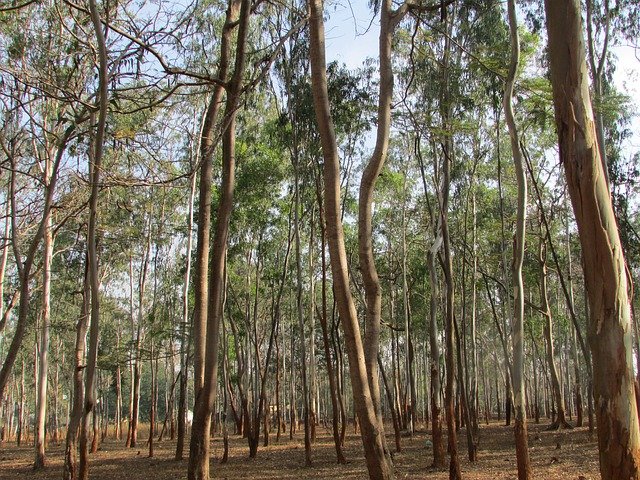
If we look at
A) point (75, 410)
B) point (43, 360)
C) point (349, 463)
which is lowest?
point (349, 463)

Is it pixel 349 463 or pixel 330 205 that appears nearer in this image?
pixel 330 205

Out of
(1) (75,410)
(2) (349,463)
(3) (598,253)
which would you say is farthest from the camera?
(2) (349,463)

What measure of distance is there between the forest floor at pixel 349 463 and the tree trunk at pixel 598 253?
6711mm

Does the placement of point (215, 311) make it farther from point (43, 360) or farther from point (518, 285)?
point (43, 360)

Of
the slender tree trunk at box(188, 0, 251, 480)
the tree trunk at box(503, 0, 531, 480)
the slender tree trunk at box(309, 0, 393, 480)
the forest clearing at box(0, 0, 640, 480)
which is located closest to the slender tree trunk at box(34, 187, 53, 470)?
the forest clearing at box(0, 0, 640, 480)

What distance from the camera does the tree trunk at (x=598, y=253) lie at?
358 centimetres

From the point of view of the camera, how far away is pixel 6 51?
33.2 ft

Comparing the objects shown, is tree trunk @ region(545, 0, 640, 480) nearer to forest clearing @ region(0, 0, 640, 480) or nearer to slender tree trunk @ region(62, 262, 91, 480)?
forest clearing @ region(0, 0, 640, 480)

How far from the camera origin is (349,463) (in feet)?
42.8

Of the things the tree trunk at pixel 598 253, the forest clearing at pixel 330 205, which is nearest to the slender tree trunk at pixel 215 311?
the forest clearing at pixel 330 205

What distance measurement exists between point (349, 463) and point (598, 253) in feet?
34.4

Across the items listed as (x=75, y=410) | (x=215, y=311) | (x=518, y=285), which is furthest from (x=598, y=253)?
(x=215, y=311)

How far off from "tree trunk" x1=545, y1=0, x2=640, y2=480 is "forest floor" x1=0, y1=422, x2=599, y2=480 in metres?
6.71

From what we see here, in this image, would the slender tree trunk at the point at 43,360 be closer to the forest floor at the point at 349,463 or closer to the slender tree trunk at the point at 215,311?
the forest floor at the point at 349,463
